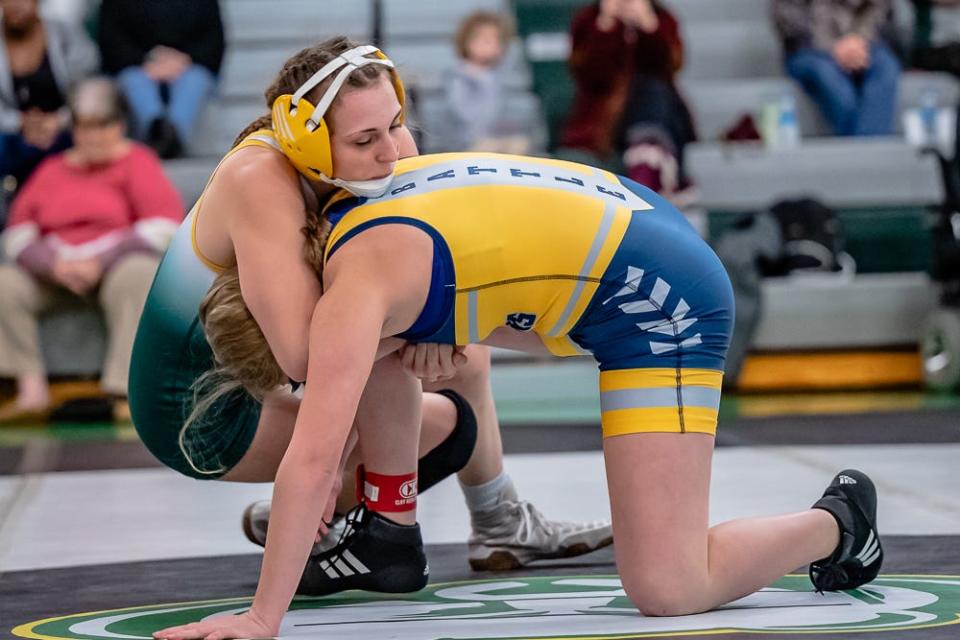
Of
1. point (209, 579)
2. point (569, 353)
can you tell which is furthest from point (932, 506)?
point (209, 579)

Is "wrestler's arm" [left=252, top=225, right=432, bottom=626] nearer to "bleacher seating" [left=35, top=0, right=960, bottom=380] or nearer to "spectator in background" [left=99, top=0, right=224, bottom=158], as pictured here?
"bleacher seating" [left=35, top=0, right=960, bottom=380]

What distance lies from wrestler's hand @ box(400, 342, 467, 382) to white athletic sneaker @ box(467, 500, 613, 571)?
608 mm

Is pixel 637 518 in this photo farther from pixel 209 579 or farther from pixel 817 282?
pixel 817 282

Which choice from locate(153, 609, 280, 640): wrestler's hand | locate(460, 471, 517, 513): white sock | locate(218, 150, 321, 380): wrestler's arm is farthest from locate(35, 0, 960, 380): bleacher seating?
locate(153, 609, 280, 640): wrestler's hand

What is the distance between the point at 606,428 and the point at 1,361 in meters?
4.46

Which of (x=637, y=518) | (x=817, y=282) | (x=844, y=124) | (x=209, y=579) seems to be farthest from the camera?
(x=844, y=124)

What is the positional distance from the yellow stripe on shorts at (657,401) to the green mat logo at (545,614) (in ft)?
1.04

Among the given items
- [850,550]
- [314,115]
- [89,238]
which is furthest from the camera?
[89,238]

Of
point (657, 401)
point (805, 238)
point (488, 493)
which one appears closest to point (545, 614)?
point (657, 401)

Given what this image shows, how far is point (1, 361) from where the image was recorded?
21.9 ft

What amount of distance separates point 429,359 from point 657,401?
40 centimetres

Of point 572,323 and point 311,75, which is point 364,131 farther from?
point 572,323

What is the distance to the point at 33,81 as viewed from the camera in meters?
7.65

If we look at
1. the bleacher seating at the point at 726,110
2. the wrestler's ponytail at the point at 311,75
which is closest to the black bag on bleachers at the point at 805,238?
the bleacher seating at the point at 726,110
